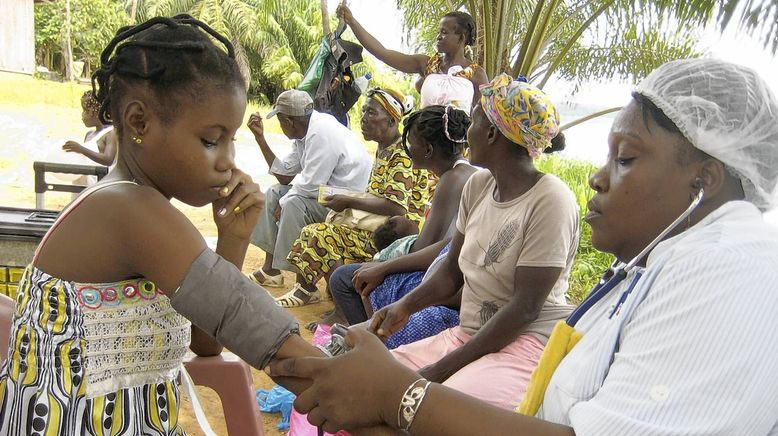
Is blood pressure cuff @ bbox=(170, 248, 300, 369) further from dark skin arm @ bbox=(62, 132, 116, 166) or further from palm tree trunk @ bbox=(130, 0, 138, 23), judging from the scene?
palm tree trunk @ bbox=(130, 0, 138, 23)

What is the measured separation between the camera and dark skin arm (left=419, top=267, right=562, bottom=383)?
2.55 metres

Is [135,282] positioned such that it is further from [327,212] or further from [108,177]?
[327,212]

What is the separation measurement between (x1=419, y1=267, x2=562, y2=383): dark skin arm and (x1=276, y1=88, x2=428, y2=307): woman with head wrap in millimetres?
2324

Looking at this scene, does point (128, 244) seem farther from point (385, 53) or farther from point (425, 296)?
point (385, 53)

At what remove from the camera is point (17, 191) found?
35.8 ft

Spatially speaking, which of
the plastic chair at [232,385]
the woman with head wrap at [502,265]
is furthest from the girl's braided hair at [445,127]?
the plastic chair at [232,385]

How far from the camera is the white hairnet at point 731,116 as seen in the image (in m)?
1.34

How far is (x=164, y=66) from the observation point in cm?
147

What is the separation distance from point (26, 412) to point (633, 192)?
1.41 metres

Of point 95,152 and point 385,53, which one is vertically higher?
point 385,53

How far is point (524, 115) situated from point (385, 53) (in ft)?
13.3

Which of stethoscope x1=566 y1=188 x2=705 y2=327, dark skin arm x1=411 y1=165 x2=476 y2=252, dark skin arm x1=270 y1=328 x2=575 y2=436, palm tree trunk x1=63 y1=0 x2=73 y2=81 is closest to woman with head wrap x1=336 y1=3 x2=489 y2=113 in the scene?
dark skin arm x1=411 y1=165 x2=476 y2=252

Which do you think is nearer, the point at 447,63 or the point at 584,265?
the point at 447,63

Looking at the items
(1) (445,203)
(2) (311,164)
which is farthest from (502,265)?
(2) (311,164)
